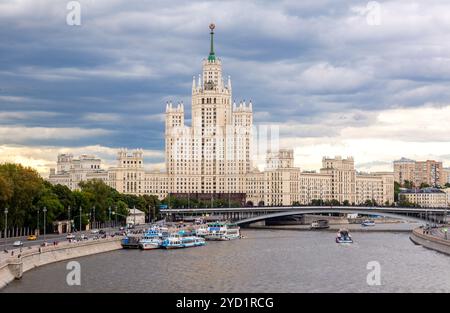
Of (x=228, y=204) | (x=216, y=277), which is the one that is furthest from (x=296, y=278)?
(x=228, y=204)

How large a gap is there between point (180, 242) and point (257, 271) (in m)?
32.7

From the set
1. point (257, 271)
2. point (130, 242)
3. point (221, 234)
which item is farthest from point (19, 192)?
point (221, 234)

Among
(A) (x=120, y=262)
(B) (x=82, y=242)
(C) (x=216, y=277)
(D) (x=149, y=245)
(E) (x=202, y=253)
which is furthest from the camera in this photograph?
(D) (x=149, y=245)

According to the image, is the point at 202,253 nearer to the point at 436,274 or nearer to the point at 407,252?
the point at 407,252

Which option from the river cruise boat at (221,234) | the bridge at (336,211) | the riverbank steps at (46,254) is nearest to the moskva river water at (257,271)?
the riverbank steps at (46,254)

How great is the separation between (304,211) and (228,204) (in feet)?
180

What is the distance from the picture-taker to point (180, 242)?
101 m

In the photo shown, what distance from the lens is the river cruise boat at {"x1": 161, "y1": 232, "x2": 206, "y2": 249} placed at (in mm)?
98562

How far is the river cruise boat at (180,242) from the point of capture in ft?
323

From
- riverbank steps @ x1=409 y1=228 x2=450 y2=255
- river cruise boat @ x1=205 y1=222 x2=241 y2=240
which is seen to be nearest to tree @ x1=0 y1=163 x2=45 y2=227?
river cruise boat @ x1=205 y1=222 x2=241 y2=240

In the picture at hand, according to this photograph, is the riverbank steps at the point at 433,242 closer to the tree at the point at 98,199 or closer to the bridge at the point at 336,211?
the bridge at the point at 336,211

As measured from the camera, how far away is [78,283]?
60.2 meters

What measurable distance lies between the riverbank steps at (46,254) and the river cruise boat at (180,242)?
5.28 meters

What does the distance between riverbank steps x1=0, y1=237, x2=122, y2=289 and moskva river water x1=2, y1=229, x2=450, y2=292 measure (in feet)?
2.22
